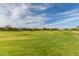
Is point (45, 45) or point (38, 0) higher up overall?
point (38, 0)

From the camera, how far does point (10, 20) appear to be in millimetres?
1392

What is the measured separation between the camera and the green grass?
137 centimetres

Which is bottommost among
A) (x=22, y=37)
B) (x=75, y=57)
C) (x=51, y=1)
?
(x=75, y=57)

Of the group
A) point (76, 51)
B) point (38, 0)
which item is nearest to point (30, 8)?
point (38, 0)

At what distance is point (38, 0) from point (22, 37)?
31 cm

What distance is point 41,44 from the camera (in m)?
1.38

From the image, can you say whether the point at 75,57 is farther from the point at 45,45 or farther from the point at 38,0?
the point at 38,0

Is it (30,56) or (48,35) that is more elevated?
(48,35)

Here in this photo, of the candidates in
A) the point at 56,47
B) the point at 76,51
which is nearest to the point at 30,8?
the point at 56,47

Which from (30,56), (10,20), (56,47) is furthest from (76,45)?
(10,20)

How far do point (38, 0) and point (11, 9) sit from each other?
8.7 inches

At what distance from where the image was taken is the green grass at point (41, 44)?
4.48ft

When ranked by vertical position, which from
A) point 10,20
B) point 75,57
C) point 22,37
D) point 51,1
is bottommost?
point 75,57

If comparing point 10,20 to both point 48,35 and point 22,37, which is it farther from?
point 48,35
